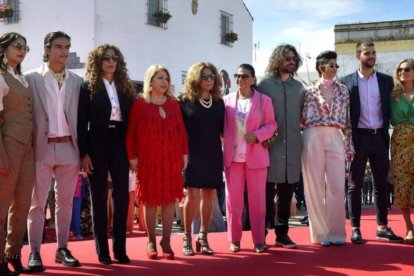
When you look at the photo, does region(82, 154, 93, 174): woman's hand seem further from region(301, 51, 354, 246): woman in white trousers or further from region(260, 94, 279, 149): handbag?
region(301, 51, 354, 246): woman in white trousers

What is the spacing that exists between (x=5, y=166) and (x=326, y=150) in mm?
3159

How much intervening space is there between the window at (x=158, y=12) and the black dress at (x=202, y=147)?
12.2m

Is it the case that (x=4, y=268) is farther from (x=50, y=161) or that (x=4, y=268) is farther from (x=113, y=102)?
(x=113, y=102)

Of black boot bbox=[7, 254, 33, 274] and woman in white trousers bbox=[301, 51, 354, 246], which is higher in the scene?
woman in white trousers bbox=[301, 51, 354, 246]

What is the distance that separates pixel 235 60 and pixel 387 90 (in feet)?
52.0

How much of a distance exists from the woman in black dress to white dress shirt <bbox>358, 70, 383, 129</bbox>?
1.61m

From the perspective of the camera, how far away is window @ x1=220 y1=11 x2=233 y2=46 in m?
21.1

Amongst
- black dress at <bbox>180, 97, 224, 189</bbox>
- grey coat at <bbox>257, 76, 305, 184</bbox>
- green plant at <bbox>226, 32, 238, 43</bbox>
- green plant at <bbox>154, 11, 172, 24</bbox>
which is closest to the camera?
black dress at <bbox>180, 97, 224, 189</bbox>

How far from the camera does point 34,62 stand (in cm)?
1594

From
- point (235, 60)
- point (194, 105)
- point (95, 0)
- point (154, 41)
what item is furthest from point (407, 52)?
point (194, 105)

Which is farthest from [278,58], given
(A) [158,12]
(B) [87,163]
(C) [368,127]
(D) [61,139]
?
(A) [158,12]

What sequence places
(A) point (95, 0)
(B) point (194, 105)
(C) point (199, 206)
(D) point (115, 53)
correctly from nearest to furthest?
1. (D) point (115, 53)
2. (B) point (194, 105)
3. (C) point (199, 206)
4. (A) point (95, 0)

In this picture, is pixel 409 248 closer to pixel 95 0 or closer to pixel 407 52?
pixel 95 0

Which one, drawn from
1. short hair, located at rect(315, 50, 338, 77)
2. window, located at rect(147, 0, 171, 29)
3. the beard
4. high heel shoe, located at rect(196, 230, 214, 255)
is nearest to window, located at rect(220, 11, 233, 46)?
window, located at rect(147, 0, 171, 29)
